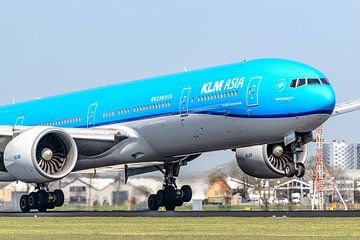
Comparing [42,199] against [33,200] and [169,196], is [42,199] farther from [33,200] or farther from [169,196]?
[169,196]

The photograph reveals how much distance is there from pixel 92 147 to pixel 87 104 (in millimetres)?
3202

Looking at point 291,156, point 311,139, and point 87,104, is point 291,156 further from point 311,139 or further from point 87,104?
point 87,104

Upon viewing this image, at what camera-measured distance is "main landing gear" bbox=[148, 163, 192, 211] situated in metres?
47.1

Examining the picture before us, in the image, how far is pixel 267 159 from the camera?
1781 inches

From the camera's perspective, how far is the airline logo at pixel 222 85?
39750mm

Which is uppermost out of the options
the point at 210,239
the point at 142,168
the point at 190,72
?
the point at 190,72

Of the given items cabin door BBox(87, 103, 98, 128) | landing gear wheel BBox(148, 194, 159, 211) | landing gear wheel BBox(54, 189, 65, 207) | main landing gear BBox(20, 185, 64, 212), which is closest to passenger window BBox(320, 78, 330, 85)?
cabin door BBox(87, 103, 98, 128)

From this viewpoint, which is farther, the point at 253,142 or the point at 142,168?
the point at 142,168

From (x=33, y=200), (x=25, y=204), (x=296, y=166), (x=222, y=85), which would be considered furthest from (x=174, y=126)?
(x=25, y=204)

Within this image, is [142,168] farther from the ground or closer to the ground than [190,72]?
closer to the ground

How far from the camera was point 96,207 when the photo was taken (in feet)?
167

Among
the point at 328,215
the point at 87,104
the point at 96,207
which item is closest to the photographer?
the point at 328,215

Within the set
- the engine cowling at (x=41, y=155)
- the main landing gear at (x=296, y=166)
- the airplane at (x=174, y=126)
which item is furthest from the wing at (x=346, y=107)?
the engine cowling at (x=41, y=155)

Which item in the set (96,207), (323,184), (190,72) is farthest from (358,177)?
(190,72)
